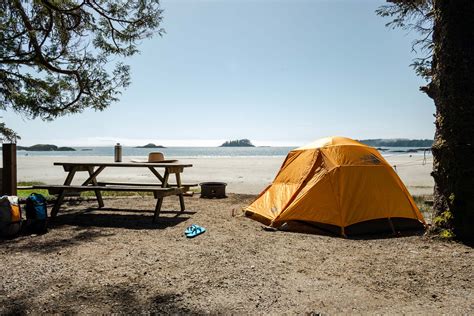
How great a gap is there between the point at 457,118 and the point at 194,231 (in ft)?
16.5

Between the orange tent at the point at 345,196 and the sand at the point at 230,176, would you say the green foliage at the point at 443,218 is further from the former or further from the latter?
the sand at the point at 230,176

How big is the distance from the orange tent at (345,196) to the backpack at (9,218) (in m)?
4.85

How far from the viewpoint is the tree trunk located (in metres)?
5.73

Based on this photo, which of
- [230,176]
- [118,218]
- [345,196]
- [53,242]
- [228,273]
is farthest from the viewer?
[230,176]

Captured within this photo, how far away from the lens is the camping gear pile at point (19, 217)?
6262mm

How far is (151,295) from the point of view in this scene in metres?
3.78

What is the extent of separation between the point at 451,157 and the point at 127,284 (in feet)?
17.8

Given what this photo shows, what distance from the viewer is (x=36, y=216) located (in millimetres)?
6656

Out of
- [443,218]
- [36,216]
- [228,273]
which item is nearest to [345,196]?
[443,218]

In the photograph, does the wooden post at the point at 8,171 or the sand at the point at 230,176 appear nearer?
the wooden post at the point at 8,171

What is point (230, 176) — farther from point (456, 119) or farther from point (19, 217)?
point (456, 119)

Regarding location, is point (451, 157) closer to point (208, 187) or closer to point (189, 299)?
point (189, 299)

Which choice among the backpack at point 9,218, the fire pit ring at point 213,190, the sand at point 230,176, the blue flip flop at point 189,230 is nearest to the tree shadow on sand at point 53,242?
the backpack at point 9,218

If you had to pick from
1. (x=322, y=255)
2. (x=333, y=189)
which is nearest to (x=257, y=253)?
(x=322, y=255)
